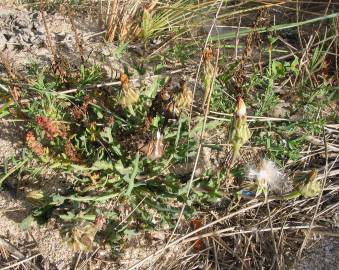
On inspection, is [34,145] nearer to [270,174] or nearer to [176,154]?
[176,154]

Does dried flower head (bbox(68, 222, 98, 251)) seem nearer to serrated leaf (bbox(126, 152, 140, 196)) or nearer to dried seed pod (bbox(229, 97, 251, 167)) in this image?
serrated leaf (bbox(126, 152, 140, 196))

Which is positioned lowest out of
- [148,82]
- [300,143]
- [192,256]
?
[192,256]

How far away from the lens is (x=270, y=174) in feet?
6.59

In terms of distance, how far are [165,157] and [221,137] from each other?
36 centimetres

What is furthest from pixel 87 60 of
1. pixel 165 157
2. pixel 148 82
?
pixel 165 157

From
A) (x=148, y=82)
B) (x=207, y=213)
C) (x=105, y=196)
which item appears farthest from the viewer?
(x=148, y=82)

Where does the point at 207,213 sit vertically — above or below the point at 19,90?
below

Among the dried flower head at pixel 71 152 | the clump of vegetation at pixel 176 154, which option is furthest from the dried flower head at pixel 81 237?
the dried flower head at pixel 71 152

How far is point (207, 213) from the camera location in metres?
2.06

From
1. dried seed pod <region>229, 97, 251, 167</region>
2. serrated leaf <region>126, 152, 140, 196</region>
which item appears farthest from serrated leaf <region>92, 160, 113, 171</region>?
dried seed pod <region>229, 97, 251, 167</region>

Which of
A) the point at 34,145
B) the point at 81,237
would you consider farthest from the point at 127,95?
the point at 81,237

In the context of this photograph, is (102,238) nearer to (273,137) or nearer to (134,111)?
(134,111)

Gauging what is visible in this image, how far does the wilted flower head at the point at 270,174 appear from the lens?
6.27ft

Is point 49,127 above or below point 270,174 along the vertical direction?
above
